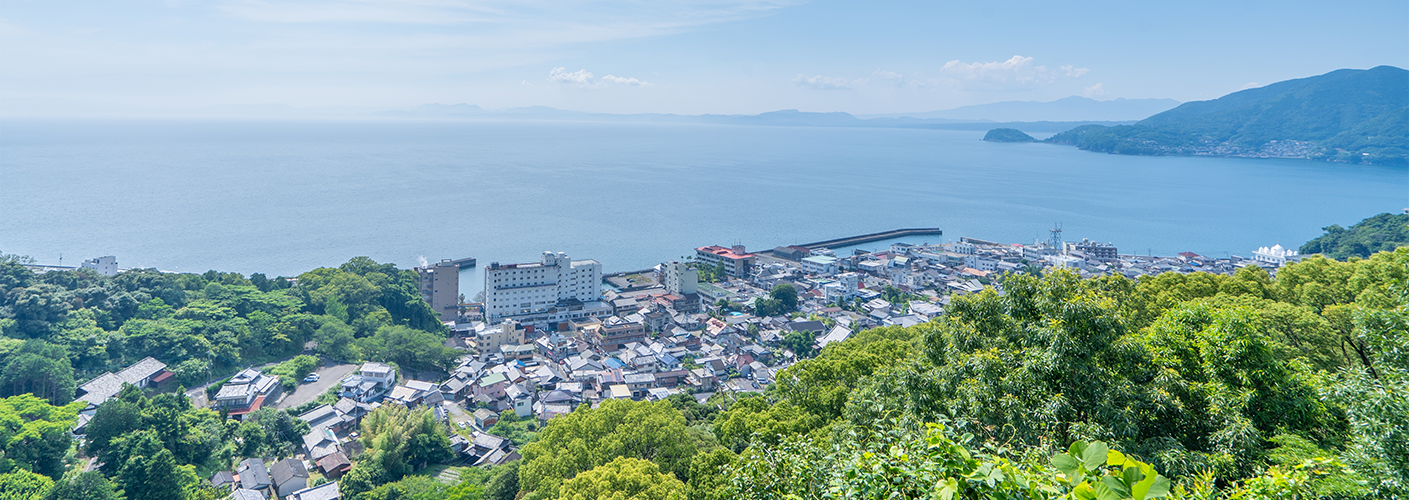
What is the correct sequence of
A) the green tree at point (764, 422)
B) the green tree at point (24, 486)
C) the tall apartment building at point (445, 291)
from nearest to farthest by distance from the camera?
the green tree at point (764, 422) < the green tree at point (24, 486) < the tall apartment building at point (445, 291)

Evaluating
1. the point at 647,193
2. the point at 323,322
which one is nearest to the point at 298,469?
the point at 323,322

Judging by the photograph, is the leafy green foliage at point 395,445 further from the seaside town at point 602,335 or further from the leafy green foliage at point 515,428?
the leafy green foliage at point 515,428

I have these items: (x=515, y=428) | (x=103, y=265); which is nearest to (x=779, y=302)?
(x=515, y=428)

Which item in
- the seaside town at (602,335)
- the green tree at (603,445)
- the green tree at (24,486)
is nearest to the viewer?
the green tree at (603,445)

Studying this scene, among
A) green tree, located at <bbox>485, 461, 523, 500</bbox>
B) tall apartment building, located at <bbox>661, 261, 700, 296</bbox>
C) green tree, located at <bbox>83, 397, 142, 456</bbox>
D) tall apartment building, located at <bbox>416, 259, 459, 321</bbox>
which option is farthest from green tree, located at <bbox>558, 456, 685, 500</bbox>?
tall apartment building, located at <bbox>661, 261, 700, 296</bbox>

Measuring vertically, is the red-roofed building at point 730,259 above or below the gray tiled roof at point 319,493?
above

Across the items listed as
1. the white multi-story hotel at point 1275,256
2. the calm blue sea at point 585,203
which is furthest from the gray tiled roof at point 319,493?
the white multi-story hotel at point 1275,256
